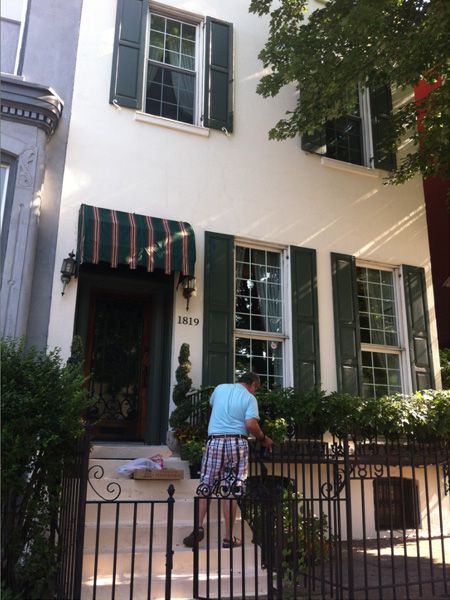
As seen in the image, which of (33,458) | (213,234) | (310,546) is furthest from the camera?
(213,234)

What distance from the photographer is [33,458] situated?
441cm

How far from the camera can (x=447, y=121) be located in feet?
24.0

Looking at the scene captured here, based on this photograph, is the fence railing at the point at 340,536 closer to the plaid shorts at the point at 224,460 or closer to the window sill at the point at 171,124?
the plaid shorts at the point at 224,460

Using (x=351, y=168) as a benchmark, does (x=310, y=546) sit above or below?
below

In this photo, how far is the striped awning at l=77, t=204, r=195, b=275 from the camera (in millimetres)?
6973

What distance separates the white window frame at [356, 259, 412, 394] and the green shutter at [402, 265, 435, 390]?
2.8 inches

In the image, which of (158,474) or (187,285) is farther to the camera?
(187,285)

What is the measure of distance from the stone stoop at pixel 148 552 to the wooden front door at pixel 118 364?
134cm

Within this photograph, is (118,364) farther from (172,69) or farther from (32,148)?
(172,69)

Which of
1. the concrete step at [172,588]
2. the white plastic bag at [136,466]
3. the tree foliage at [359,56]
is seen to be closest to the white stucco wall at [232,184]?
the tree foliage at [359,56]

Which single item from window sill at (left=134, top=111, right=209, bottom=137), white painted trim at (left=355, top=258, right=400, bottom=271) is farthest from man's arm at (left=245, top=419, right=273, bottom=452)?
window sill at (left=134, top=111, right=209, bottom=137)

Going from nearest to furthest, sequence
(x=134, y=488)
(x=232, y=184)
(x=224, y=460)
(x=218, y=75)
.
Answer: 1. (x=224, y=460)
2. (x=134, y=488)
3. (x=232, y=184)
4. (x=218, y=75)

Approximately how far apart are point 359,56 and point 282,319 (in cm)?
377

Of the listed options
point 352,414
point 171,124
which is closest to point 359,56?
point 171,124
